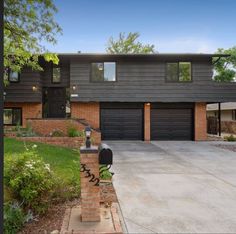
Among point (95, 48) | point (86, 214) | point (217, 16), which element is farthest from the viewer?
point (95, 48)

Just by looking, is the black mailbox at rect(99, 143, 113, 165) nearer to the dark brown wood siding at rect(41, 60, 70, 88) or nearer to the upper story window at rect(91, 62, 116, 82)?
the upper story window at rect(91, 62, 116, 82)

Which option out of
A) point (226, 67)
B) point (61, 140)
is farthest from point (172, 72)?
point (226, 67)

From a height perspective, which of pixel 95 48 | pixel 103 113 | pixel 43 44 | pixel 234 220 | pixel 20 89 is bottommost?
pixel 234 220

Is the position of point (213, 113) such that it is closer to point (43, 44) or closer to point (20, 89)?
point (20, 89)

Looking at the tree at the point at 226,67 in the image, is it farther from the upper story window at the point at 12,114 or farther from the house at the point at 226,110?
the upper story window at the point at 12,114

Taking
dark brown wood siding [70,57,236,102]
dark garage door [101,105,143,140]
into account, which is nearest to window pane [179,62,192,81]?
dark brown wood siding [70,57,236,102]

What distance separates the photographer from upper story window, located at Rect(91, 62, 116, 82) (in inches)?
699

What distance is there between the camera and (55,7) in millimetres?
8984

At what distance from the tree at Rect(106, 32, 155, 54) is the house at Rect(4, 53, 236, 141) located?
18.1 metres

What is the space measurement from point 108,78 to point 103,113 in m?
2.35

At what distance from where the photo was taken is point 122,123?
1844cm

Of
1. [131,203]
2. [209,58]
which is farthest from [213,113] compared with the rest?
[131,203]

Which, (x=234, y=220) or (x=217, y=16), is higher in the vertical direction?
(x=217, y=16)

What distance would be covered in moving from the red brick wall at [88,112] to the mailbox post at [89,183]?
45.6ft
